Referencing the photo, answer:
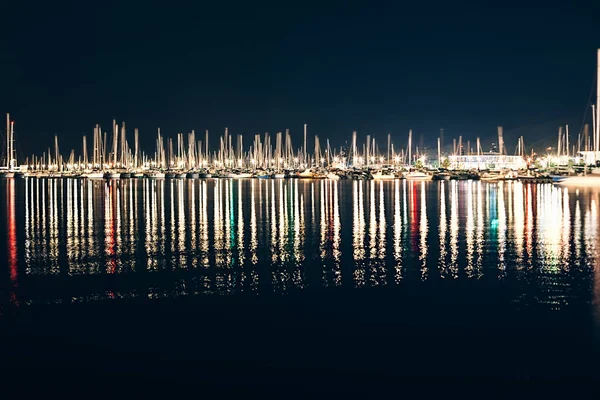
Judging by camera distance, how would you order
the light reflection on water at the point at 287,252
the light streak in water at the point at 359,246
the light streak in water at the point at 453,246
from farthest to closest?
the light streak in water at the point at 453,246 < the light streak in water at the point at 359,246 < the light reflection on water at the point at 287,252

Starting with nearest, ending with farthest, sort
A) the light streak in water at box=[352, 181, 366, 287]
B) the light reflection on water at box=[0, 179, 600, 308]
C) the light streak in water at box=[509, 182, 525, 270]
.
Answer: the light reflection on water at box=[0, 179, 600, 308]
the light streak in water at box=[352, 181, 366, 287]
the light streak in water at box=[509, 182, 525, 270]

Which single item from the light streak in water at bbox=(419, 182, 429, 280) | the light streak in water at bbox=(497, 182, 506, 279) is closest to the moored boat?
the light streak in water at bbox=(497, 182, 506, 279)

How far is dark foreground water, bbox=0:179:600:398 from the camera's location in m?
7.66

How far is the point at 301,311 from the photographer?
1030cm

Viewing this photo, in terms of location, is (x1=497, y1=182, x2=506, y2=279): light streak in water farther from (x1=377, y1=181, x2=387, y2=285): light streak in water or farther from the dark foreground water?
(x1=377, y1=181, x2=387, y2=285): light streak in water

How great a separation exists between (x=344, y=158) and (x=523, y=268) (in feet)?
421

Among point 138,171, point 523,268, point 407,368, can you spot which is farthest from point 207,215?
point 138,171

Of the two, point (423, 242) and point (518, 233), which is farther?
point (518, 233)

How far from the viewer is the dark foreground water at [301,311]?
301 inches

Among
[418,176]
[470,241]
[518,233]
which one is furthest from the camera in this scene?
[418,176]

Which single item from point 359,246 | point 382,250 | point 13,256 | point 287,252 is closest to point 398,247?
point 382,250

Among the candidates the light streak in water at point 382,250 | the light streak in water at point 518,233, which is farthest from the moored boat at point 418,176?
the light streak in water at point 382,250

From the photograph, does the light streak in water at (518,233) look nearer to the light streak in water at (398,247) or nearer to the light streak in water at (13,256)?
the light streak in water at (398,247)

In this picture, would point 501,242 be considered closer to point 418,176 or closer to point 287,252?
point 287,252
